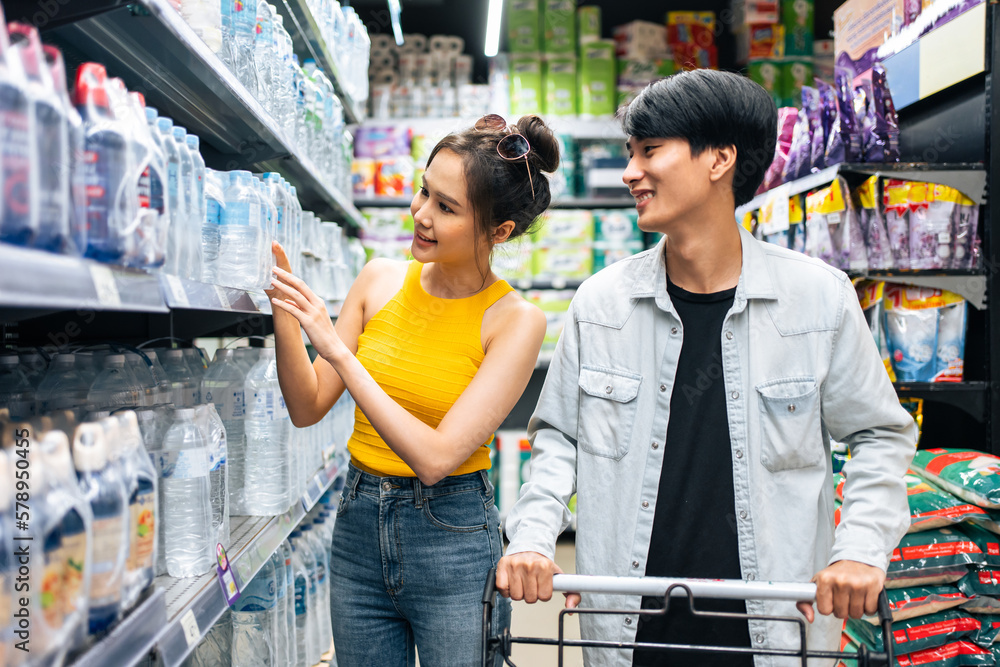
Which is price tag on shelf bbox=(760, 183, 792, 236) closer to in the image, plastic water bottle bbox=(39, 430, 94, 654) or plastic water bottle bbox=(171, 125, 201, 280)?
plastic water bottle bbox=(171, 125, 201, 280)

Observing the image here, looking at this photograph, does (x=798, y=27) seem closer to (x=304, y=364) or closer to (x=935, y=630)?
(x=935, y=630)

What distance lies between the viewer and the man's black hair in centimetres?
140

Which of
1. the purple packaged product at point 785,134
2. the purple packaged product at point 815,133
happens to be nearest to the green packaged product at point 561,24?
the purple packaged product at point 785,134

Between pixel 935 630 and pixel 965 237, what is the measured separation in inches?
53.4

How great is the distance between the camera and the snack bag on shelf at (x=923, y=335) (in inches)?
105

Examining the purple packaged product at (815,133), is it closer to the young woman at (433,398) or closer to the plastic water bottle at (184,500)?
the young woman at (433,398)

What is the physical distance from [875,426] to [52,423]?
135 centimetres

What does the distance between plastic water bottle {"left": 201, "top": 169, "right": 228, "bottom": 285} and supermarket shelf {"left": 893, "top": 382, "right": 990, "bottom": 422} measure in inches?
91.7

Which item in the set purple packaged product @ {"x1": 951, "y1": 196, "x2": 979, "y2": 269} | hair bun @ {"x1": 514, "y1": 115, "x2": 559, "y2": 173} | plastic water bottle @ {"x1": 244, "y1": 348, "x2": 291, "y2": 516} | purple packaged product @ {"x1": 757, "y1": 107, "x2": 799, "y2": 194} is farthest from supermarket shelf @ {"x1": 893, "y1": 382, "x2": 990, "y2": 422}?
plastic water bottle @ {"x1": 244, "y1": 348, "x2": 291, "y2": 516}

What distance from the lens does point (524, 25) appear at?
5223 mm

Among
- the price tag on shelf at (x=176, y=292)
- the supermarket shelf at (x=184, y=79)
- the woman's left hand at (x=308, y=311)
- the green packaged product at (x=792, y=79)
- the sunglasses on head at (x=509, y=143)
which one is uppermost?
the green packaged product at (x=792, y=79)

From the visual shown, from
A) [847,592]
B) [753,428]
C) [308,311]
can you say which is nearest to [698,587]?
[847,592]

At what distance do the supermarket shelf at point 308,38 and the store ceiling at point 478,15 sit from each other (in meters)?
2.41

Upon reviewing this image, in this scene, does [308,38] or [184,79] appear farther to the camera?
[308,38]
